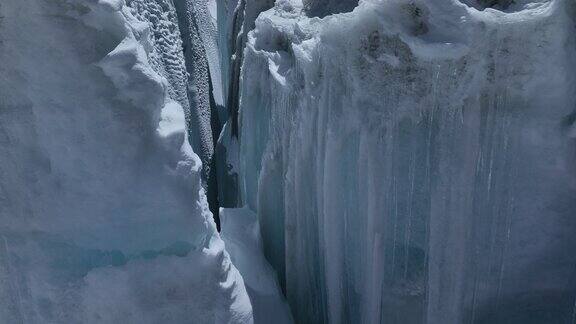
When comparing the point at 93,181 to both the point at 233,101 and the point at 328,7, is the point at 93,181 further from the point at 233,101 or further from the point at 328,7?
the point at 233,101

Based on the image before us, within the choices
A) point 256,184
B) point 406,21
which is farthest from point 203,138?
point 406,21

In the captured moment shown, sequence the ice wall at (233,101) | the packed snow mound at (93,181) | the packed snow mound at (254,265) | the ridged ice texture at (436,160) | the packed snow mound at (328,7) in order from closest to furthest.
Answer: the packed snow mound at (93,181) → the ridged ice texture at (436,160) → the packed snow mound at (254,265) → the packed snow mound at (328,7) → the ice wall at (233,101)

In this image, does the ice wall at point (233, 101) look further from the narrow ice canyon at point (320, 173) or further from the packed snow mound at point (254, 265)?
the narrow ice canyon at point (320, 173)

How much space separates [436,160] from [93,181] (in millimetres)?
975

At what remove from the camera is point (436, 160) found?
1.72 meters

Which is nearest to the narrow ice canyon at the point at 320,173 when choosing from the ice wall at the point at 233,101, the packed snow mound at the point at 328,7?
the packed snow mound at the point at 328,7

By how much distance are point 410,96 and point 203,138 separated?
1572mm

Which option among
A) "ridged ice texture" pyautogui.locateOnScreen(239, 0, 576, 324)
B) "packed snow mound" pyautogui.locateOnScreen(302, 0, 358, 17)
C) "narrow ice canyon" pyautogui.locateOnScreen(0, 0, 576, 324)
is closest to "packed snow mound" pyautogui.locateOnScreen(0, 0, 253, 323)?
"narrow ice canyon" pyautogui.locateOnScreen(0, 0, 576, 324)

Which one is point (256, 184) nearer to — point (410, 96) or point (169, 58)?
point (169, 58)

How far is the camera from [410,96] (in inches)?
66.2

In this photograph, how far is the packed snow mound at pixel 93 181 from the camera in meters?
1.35

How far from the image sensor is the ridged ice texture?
1591mm

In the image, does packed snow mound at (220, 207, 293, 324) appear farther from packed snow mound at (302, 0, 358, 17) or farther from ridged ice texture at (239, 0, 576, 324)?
packed snow mound at (302, 0, 358, 17)

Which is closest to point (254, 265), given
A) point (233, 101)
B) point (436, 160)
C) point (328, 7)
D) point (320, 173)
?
point (320, 173)
